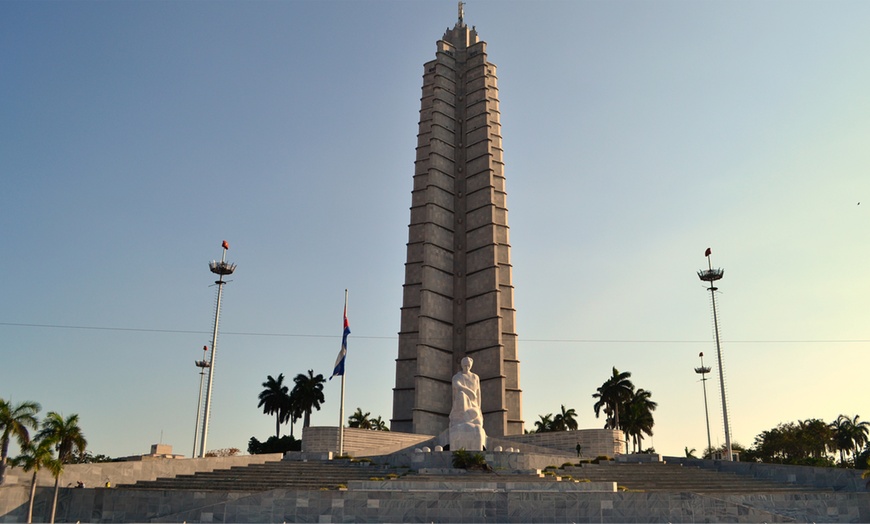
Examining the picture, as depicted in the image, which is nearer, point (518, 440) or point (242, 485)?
point (242, 485)

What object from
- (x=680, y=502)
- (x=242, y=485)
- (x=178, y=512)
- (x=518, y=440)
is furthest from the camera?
(x=518, y=440)

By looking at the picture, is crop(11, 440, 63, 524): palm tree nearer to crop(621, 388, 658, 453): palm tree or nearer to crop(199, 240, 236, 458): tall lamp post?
crop(199, 240, 236, 458): tall lamp post

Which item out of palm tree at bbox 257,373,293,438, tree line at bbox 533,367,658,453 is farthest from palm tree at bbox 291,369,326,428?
tree line at bbox 533,367,658,453

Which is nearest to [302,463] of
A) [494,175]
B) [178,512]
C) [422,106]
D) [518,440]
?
[178,512]

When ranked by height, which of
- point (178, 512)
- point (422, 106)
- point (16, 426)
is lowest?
point (178, 512)

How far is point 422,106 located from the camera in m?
60.2

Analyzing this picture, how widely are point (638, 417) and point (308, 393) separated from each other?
2699 centimetres

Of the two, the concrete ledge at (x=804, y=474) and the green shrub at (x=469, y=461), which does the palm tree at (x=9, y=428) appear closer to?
the green shrub at (x=469, y=461)

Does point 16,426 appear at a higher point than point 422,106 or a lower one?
lower

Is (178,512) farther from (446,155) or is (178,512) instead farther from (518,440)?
(446,155)

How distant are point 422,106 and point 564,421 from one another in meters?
31.6

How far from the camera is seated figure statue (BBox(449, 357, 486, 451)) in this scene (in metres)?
32.8

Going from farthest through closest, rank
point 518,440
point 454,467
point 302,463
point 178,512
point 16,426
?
point 518,440 → point 302,463 → point 454,467 → point 16,426 → point 178,512

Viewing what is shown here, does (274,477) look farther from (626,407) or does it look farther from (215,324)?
(626,407)
